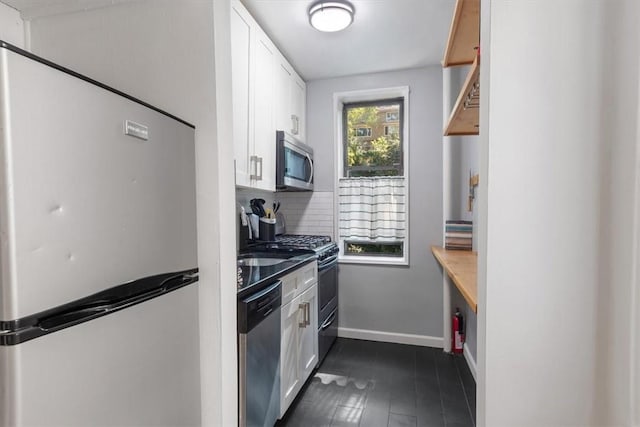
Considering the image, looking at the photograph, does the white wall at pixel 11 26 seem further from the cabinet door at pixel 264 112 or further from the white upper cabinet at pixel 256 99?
the cabinet door at pixel 264 112

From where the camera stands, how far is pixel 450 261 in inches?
83.1

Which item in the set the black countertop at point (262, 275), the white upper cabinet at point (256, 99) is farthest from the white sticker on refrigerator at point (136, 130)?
the white upper cabinet at point (256, 99)

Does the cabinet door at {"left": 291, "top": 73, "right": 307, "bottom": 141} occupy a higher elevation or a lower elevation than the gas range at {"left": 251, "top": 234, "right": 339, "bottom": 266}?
higher

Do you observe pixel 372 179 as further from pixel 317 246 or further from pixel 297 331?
pixel 297 331

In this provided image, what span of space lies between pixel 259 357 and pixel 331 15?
2053mm

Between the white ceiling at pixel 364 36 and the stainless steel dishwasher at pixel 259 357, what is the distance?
5.90 feet

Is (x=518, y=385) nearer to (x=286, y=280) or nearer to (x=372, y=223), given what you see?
(x=286, y=280)

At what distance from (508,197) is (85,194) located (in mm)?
1076

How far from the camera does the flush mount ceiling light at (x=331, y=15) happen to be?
196 centimetres

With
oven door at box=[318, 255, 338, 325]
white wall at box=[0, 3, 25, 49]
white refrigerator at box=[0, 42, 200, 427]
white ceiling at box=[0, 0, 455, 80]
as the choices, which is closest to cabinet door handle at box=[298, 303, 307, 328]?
oven door at box=[318, 255, 338, 325]

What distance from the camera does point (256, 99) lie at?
2.20m

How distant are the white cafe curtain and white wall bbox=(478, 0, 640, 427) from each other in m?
2.25

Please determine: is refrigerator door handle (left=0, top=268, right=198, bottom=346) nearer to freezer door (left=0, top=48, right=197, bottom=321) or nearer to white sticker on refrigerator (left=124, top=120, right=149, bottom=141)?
freezer door (left=0, top=48, right=197, bottom=321)

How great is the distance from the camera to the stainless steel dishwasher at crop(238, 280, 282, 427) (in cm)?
130
